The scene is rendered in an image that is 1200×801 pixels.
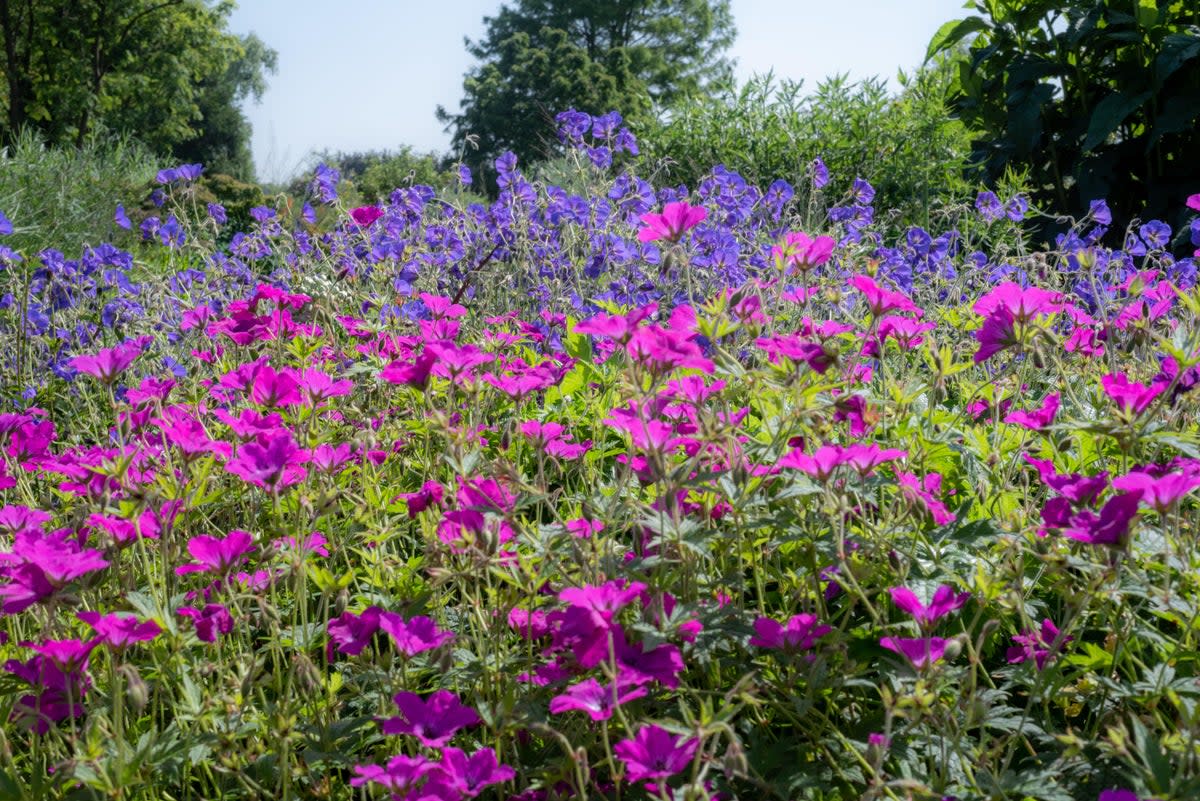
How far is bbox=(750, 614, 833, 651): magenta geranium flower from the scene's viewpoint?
4.46 feet

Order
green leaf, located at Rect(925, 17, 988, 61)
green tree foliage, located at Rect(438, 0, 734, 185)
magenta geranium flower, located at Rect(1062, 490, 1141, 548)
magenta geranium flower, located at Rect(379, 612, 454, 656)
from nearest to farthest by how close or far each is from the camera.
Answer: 1. magenta geranium flower, located at Rect(1062, 490, 1141, 548)
2. magenta geranium flower, located at Rect(379, 612, 454, 656)
3. green leaf, located at Rect(925, 17, 988, 61)
4. green tree foliage, located at Rect(438, 0, 734, 185)

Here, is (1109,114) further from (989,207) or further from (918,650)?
(918,650)

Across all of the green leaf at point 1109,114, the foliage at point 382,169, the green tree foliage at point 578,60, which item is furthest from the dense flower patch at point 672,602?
the green tree foliage at point 578,60

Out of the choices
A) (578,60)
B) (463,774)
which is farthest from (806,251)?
(578,60)

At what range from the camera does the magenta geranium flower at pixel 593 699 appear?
3.72ft

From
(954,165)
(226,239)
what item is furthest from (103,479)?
(226,239)

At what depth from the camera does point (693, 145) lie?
28.9 feet

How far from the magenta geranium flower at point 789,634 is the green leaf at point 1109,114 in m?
5.30

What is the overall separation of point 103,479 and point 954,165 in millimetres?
7500

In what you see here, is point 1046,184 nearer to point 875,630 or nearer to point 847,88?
point 847,88

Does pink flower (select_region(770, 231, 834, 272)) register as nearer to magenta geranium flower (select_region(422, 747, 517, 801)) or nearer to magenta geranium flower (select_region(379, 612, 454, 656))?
magenta geranium flower (select_region(379, 612, 454, 656))

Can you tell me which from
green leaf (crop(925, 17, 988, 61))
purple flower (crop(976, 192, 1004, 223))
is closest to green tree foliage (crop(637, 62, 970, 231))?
green leaf (crop(925, 17, 988, 61))

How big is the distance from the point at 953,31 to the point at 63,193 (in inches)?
259

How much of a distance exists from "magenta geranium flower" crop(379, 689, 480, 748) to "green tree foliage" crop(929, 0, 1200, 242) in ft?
18.5
